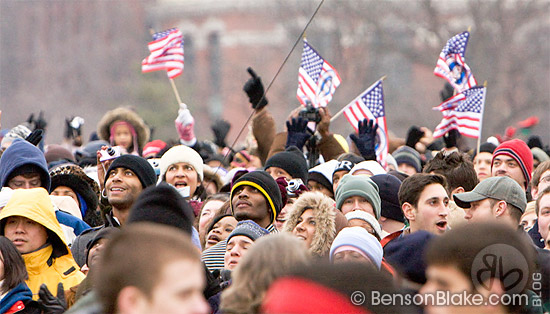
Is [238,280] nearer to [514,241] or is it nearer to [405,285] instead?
[405,285]

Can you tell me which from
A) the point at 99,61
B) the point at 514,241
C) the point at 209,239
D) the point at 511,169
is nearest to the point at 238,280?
the point at 514,241

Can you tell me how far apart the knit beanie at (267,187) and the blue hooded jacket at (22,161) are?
65.2 inches

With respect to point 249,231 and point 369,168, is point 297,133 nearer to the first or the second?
point 369,168

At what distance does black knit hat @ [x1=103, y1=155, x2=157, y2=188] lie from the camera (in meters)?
8.07

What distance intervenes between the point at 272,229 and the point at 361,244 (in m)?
1.71

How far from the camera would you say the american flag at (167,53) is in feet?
44.9

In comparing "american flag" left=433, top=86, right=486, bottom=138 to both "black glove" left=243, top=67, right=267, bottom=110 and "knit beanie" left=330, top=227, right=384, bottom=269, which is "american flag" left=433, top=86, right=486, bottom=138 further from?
"knit beanie" left=330, top=227, right=384, bottom=269

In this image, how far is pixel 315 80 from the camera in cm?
1253

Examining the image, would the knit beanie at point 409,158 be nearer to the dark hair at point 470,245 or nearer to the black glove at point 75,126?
the black glove at point 75,126

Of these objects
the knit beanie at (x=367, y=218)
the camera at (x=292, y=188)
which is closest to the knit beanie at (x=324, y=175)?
the camera at (x=292, y=188)

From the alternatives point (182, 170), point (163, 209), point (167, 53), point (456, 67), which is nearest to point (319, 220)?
point (163, 209)

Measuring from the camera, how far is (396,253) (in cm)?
569

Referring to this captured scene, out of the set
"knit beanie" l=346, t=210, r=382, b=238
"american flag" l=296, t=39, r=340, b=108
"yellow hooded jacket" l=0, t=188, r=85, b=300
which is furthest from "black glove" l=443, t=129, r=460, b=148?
"yellow hooded jacket" l=0, t=188, r=85, b=300

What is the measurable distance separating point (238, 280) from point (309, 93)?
7623 mm
